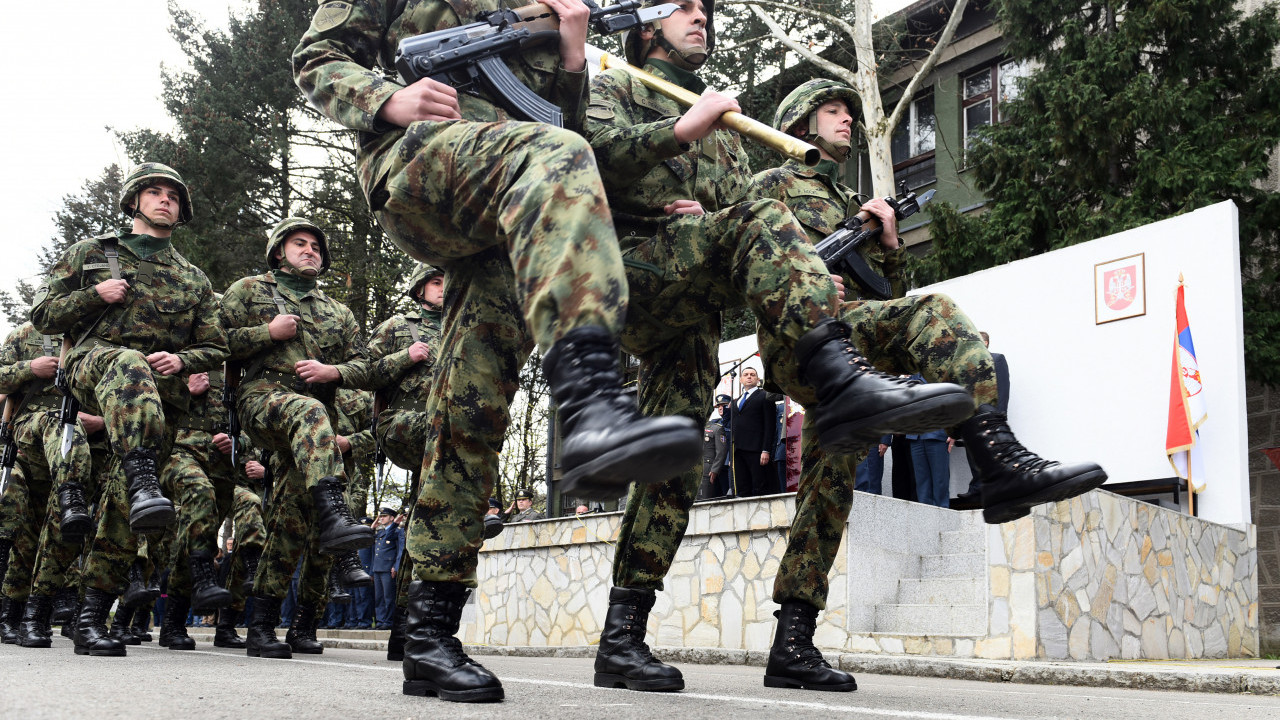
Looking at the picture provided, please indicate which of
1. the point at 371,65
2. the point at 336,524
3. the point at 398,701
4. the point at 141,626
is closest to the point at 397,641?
the point at 336,524

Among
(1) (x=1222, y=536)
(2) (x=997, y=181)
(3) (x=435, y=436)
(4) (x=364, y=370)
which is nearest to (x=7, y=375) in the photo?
(4) (x=364, y=370)

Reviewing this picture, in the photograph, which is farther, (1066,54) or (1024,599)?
(1066,54)

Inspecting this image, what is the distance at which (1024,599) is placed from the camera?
7.03 m

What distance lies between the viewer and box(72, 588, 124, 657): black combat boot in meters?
5.66

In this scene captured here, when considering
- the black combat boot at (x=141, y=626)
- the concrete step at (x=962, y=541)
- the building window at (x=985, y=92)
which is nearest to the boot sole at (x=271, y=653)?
the black combat boot at (x=141, y=626)

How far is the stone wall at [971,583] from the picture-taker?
716 cm

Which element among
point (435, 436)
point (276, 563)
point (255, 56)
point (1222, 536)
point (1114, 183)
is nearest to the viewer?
point (435, 436)

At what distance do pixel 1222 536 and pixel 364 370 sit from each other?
674 centimetres

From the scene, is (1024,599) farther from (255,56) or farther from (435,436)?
(255,56)

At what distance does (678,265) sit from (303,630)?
4.61m

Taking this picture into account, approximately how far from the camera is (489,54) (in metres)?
3.13

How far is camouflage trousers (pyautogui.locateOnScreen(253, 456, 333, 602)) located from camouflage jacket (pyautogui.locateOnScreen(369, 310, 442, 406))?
39.6 inches

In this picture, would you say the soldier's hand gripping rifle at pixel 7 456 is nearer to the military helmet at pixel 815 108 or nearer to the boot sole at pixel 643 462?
the military helmet at pixel 815 108

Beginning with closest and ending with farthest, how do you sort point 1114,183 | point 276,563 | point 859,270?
point 859,270
point 276,563
point 1114,183
